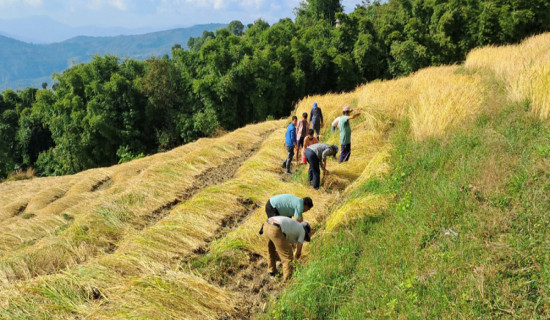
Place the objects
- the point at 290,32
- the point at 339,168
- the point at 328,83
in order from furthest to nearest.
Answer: the point at 290,32 < the point at 328,83 < the point at 339,168

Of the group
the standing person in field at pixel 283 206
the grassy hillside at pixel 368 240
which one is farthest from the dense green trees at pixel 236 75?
the standing person in field at pixel 283 206

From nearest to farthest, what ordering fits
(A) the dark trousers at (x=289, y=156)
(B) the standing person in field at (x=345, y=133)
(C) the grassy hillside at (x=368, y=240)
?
1. (C) the grassy hillside at (x=368, y=240)
2. (B) the standing person in field at (x=345, y=133)
3. (A) the dark trousers at (x=289, y=156)

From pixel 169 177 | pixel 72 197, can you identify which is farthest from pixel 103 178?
pixel 169 177

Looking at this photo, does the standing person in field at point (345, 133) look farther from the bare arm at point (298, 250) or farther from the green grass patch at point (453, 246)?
the bare arm at point (298, 250)

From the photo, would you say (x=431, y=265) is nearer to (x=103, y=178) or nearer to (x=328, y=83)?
(x=103, y=178)

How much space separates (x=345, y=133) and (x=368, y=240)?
3281 millimetres

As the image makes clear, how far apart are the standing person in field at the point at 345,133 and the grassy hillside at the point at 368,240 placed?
20 centimetres

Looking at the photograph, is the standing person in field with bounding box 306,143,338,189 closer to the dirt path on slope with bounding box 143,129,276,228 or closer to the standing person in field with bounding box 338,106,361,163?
the standing person in field with bounding box 338,106,361,163

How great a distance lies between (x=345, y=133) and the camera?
6.87m

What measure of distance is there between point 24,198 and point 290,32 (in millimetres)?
29285

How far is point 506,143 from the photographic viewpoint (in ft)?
13.9

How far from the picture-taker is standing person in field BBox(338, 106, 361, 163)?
6777mm

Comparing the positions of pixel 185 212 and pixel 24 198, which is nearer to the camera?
pixel 185 212

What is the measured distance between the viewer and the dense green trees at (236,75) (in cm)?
2648
